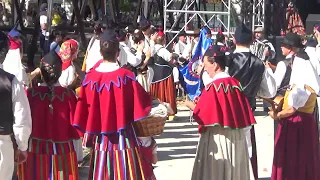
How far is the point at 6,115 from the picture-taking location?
13.1ft

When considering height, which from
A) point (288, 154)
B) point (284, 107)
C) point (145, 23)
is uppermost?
point (145, 23)

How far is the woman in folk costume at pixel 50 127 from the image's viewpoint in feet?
14.8

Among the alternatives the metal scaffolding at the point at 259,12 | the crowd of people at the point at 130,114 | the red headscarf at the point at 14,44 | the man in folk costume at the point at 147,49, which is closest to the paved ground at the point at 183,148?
the man in folk costume at the point at 147,49

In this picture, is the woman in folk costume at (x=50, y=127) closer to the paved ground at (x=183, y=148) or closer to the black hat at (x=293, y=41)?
the paved ground at (x=183, y=148)

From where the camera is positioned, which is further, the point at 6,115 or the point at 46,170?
the point at 46,170

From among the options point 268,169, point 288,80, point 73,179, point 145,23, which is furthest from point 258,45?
point 73,179

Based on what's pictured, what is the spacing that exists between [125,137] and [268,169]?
3065mm

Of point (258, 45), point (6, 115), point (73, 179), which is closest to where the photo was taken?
point (6, 115)

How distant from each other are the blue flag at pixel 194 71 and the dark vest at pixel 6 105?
541 cm

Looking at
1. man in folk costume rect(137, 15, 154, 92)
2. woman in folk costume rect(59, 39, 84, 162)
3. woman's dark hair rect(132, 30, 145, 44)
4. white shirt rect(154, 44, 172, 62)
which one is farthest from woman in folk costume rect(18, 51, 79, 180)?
white shirt rect(154, 44, 172, 62)

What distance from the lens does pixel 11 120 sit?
404 centimetres

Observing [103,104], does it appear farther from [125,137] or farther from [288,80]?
[288,80]

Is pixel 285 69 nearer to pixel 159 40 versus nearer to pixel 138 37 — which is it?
pixel 138 37

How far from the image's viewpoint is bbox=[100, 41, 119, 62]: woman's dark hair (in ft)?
14.3
